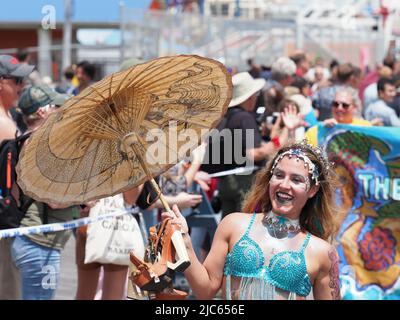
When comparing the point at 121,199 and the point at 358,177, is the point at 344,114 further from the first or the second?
the point at 121,199

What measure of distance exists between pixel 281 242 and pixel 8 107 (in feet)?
8.71

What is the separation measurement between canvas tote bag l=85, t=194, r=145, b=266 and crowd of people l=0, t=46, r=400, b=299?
0.09 metres

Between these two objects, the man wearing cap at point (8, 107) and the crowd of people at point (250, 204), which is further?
the man wearing cap at point (8, 107)

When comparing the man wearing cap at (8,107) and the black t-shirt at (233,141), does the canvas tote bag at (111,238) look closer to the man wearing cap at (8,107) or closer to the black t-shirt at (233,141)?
the man wearing cap at (8,107)

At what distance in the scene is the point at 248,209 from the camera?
4.61 m

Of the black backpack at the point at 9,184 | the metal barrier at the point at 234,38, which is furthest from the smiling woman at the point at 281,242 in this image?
the metal barrier at the point at 234,38

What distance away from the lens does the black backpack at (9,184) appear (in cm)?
596

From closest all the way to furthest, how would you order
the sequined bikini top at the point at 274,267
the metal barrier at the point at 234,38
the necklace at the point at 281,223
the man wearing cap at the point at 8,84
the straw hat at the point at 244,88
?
the sequined bikini top at the point at 274,267
the necklace at the point at 281,223
the man wearing cap at the point at 8,84
the straw hat at the point at 244,88
the metal barrier at the point at 234,38

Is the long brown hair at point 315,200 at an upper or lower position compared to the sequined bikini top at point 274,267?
upper

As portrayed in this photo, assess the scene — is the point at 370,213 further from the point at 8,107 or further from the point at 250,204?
the point at 250,204

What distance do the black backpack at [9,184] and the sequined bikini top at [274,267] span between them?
2070mm

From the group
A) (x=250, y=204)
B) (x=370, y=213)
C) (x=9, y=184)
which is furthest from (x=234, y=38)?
(x=250, y=204)

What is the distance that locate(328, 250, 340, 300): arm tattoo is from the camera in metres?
4.35

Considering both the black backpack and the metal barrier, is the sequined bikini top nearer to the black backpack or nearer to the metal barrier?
the black backpack
